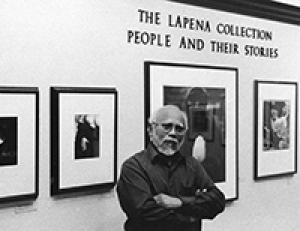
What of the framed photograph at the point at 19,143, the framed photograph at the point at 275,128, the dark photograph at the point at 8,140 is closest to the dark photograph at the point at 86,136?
the framed photograph at the point at 19,143

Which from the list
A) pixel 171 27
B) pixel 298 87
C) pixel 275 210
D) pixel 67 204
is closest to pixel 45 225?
pixel 67 204

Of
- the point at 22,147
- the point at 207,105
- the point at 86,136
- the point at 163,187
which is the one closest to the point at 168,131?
the point at 163,187

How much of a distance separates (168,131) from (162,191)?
0.38 metres

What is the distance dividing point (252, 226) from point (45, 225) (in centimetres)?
227

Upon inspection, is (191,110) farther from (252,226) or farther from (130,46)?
(252,226)

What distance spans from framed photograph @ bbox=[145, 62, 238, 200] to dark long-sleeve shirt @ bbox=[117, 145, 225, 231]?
669mm

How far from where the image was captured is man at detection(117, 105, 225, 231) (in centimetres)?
308

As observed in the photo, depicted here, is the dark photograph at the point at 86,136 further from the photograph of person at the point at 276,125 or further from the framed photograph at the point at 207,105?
the photograph of person at the point at 276,125

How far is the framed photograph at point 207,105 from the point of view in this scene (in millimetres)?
3957

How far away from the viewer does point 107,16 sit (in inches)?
143

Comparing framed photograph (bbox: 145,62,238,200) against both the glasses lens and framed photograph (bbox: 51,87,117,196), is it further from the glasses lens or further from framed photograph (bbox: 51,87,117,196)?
the glasses lens

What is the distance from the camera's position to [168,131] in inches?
124

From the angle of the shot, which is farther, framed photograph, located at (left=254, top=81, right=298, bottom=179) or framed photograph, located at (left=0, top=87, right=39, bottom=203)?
framed photograph, located at (left=254, top=81, right=298, bottom=179)

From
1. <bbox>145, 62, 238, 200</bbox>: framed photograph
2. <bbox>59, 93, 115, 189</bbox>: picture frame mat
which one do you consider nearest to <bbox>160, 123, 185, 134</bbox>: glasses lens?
<bbox>59, 93, 115, 189</bbox>: picture frame mat
